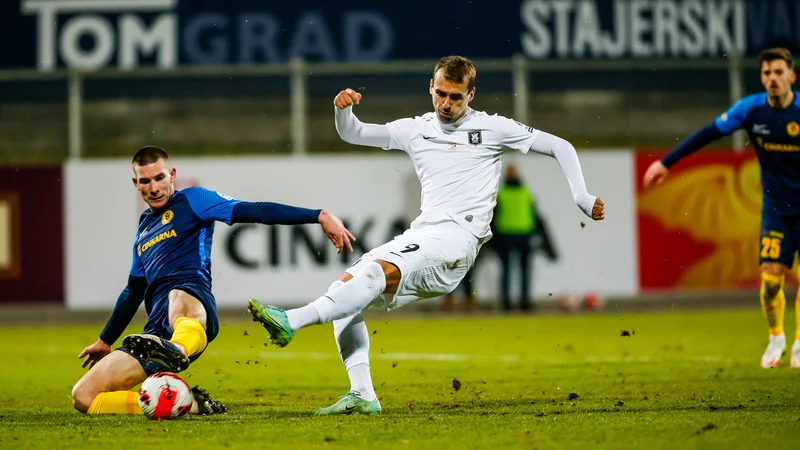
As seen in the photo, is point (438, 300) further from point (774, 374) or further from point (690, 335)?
point (774, 374)

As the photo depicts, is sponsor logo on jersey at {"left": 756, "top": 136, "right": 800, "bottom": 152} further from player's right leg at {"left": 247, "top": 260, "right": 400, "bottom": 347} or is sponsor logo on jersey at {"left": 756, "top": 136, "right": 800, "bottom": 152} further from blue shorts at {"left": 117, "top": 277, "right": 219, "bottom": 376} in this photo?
blue shorts at {"left": 117, "top": 277, "right": 219, "bottom": 376}

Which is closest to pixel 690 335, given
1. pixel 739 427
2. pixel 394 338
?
pixel 394 338

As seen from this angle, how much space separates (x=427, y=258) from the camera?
6.52m

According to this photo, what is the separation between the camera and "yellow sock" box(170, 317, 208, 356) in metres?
6.41

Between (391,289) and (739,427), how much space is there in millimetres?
1926

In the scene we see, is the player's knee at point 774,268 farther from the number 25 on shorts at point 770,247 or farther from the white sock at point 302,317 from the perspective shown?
the white sock at point 302,317

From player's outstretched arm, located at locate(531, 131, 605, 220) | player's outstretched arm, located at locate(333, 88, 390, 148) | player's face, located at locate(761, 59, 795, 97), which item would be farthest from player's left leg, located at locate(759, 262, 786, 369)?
player's outstretched arm, located at locate(333, 88, 390, 148)

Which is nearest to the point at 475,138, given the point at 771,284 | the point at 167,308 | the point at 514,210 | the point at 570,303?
A: the point at 167,308

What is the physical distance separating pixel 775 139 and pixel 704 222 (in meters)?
7.00

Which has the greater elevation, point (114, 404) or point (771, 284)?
point (771, 284)

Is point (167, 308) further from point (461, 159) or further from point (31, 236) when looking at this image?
point (31, 236)

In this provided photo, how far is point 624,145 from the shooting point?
17359mm

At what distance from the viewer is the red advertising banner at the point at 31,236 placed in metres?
15.2

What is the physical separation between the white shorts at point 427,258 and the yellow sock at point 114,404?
1.48 metres
